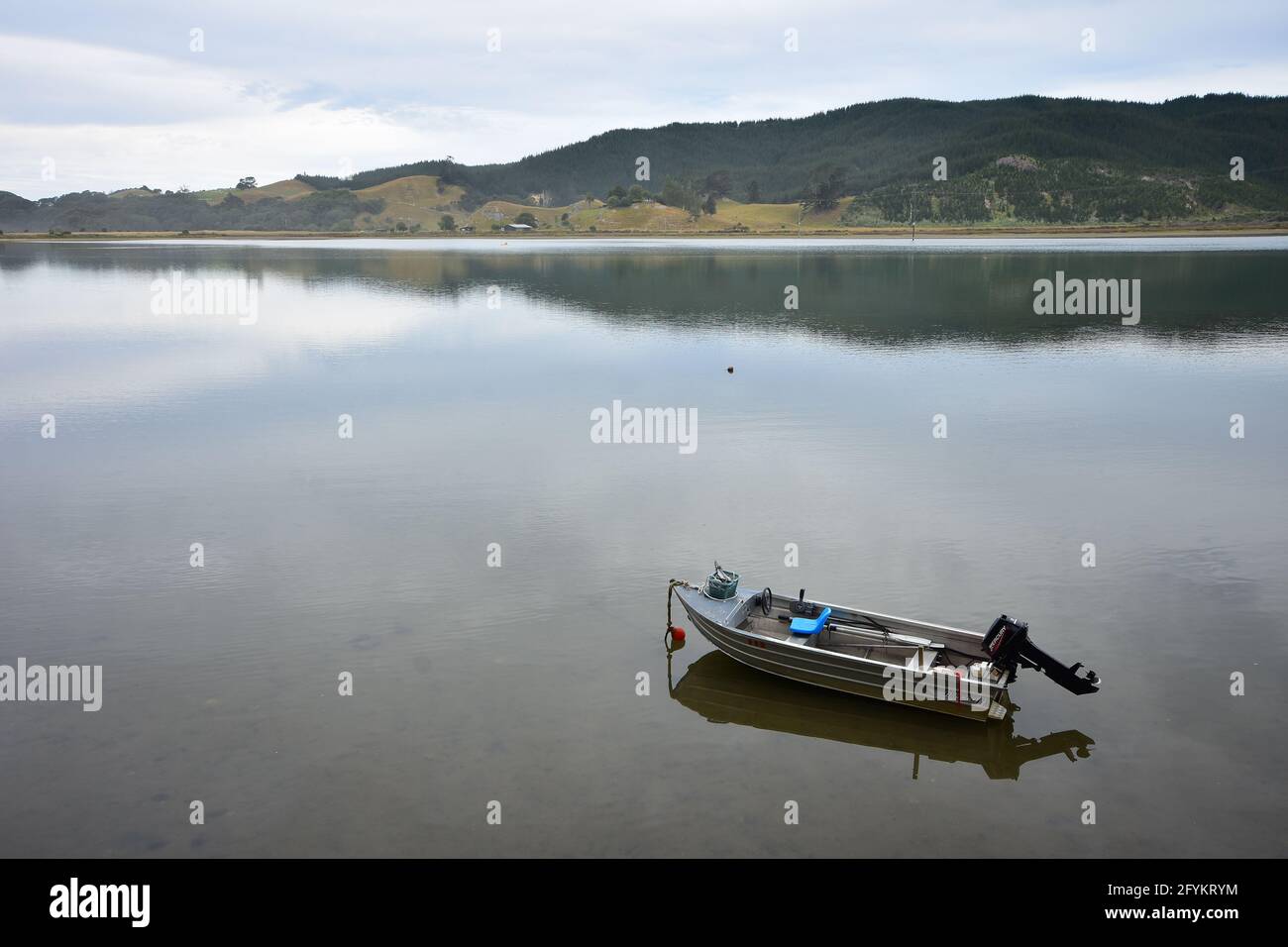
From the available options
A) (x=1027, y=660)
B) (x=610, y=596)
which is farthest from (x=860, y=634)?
(x=610, y=596)

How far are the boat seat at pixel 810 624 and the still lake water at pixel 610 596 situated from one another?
155 centimetres

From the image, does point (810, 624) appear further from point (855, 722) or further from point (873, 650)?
point (855, 722)

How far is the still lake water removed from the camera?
18.0 m

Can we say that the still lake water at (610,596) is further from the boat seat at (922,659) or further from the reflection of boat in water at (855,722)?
the boat seat at (922,659)

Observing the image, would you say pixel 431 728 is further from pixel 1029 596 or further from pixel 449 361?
pixel 449 361

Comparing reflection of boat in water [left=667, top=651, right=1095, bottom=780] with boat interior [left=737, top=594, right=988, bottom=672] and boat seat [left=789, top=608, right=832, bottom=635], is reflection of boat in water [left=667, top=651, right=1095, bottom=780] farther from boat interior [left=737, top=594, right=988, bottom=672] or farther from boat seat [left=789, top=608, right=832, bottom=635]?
boat seat [left=789, top=608, right=832, bottom=635]

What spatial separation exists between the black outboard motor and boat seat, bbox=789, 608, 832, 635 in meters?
3.93

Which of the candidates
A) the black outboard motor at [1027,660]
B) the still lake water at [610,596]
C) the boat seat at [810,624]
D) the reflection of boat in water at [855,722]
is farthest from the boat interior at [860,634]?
the still lake water at [610,596]

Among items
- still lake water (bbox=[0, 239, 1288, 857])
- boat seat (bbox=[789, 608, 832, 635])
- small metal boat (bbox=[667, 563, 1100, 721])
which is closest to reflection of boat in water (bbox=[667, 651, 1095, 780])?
still lake water (bbox=[0, 239, 1288, 857])

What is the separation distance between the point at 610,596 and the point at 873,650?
26.9 feet

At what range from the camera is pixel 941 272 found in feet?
434
